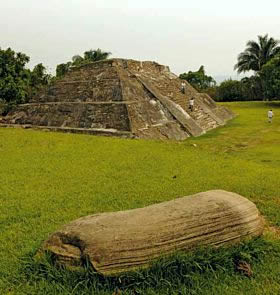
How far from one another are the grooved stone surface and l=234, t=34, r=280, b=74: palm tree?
114ft

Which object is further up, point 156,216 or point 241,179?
point 156,216

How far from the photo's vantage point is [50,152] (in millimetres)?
9656

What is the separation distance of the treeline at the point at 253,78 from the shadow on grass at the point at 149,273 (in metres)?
28.4

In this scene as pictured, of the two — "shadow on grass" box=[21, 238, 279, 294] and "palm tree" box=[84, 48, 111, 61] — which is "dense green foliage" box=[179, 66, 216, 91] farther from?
"shadow on grass" box=[21, 238, 279, 294]

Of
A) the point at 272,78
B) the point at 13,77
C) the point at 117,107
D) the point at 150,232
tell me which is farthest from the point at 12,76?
the point at 272,78

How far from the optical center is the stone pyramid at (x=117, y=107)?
1441 centimetres

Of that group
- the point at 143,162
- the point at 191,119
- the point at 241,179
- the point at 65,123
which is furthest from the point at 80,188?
the point at 191,119

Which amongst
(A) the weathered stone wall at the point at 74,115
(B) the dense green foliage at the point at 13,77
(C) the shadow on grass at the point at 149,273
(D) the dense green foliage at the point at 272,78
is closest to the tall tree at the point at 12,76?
(B) the dense green foliage at the point at 13,77

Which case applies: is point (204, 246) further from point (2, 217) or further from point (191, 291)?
point (2, 217)

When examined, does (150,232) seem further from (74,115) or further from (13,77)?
(13,77)

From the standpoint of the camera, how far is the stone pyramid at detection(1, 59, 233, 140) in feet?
47.3

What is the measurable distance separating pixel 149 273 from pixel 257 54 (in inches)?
1439

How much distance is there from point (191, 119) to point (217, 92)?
24.9m

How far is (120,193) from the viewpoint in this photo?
580 cm
